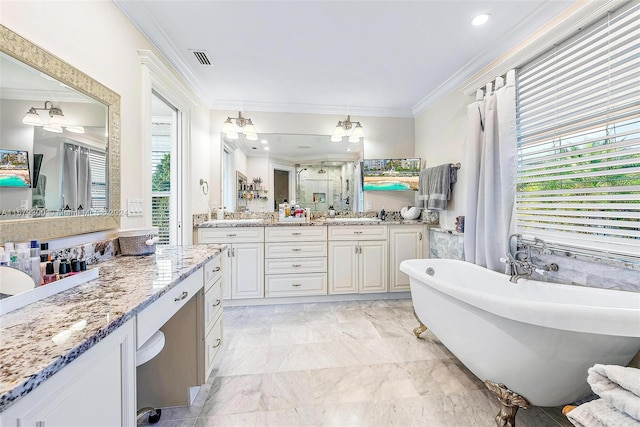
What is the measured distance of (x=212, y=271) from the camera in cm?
162

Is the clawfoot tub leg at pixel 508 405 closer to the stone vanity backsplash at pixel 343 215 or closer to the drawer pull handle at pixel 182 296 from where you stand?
the drawer pull handle at pixel 182 296

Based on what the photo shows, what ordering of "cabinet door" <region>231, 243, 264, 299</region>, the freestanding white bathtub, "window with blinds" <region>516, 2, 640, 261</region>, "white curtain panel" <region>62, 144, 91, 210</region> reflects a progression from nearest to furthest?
the freestanding white bathtub < "white curtain panel" <region>62, 144, 91, 210</region> < "window with blinds" <region>516, 2, 640, 261</region> < "cabinet door" <region>231, 243, 264, 299</region>

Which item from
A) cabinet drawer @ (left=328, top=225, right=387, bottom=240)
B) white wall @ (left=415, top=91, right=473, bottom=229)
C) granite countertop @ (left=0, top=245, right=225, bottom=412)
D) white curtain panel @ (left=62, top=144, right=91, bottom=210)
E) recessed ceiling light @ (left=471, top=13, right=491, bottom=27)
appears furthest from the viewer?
cabinet drawer @ (left=328, top=225, right=387, bottom=240)

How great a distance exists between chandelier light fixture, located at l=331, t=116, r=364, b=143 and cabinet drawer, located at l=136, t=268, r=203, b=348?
98.9 inches

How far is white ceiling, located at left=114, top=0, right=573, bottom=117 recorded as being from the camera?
5.63 ft

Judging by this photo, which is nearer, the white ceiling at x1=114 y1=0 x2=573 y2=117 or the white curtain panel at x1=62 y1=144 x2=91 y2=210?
the white curtain panel at x1=62 y1=144 x2=91 y2=210

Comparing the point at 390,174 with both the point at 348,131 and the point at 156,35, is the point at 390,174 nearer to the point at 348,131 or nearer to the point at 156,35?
the point at 348,131

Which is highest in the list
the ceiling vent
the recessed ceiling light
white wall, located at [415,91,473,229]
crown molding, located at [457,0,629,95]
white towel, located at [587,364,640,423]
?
the ceiling vent

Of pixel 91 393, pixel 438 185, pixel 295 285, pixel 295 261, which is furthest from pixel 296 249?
pixel 91 393

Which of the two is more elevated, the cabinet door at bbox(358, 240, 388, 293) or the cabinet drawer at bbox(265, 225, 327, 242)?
the cabinet drawer at bbox(265, 225, 327, 242)

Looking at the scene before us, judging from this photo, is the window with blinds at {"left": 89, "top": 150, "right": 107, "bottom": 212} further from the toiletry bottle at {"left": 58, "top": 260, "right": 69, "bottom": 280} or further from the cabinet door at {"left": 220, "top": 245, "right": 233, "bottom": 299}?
the cabinet door at {"left": 220, "top": 245, "right": 233, "bottom": 299}

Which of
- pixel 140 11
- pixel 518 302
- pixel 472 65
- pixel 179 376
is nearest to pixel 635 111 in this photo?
pixel 518 302

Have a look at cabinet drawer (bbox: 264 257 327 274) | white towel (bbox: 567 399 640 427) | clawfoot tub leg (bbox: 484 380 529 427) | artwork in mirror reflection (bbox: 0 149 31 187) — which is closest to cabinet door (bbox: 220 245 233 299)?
cabinet drawer (bbox: 264 257 327 274)

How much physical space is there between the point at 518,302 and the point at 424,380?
0.87 m
